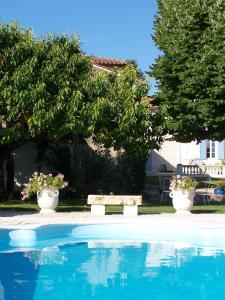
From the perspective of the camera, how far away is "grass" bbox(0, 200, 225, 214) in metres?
17.7

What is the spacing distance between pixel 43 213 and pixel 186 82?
7352 millimetres

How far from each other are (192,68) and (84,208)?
657 cm

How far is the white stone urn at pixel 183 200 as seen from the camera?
16.7 metres

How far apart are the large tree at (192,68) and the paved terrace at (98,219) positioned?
4471mm

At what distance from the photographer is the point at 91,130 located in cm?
1700

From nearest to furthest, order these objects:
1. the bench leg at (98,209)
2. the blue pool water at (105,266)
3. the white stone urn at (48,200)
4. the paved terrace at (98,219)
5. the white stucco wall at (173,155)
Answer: the blue pool water at (105,266) < the paved terrace at (98,219) < the bench leg at (98,209) < the white stone urn at (48,200) < the white stucco wall at (173,155)

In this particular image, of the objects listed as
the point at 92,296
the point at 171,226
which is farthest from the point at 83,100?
the point at 92,296

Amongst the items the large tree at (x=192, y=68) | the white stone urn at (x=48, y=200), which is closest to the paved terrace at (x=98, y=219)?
the white stone urn at (x=48, y=200)

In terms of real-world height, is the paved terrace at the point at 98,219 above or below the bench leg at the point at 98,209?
below

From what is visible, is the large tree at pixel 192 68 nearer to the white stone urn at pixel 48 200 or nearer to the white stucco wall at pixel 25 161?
the white stone urn at pixel 48 200

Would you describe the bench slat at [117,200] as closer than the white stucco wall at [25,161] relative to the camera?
Yes

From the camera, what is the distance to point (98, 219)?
15.2 metres

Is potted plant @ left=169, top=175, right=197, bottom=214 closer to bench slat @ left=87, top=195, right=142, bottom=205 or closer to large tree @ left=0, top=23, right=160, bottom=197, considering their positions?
bench slat @ left=87, top=195, right=142, bottom=205

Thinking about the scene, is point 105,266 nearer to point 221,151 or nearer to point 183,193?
point 183,193
